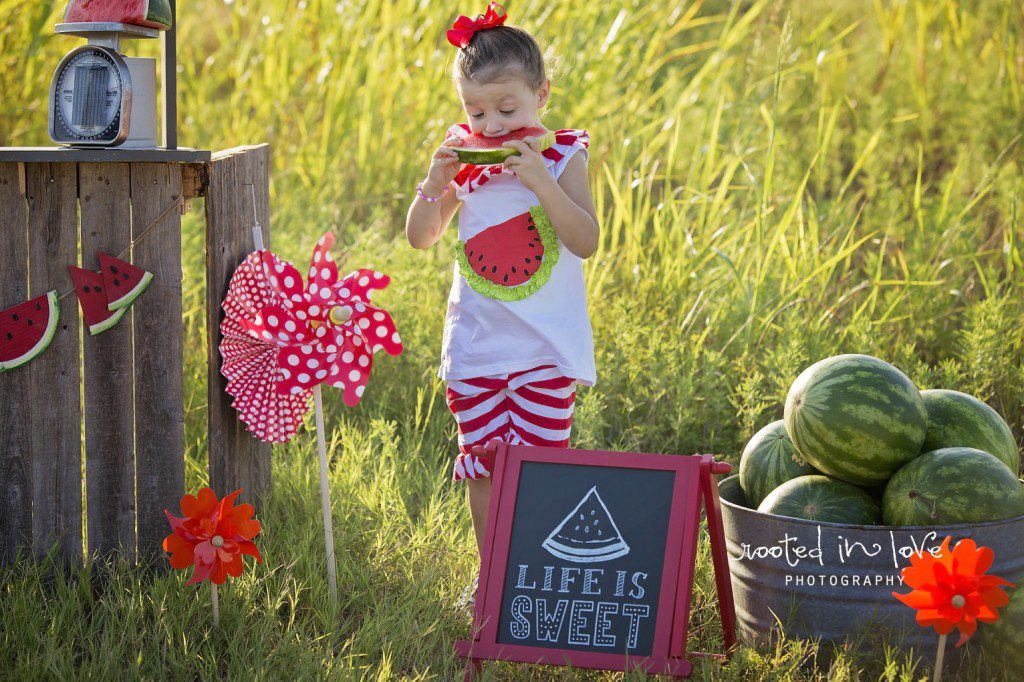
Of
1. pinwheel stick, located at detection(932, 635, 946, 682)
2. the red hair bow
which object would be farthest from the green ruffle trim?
pinwheel stick, located at detection(932, 635, 946, 682)

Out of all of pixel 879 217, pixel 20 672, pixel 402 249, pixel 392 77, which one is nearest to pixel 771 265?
pixel 879 217

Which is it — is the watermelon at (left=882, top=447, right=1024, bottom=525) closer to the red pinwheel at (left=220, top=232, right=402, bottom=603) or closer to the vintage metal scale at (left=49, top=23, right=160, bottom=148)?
the red pinwheel at (left=220, top=232, right=402, bottom=603)

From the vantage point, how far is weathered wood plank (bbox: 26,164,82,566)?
300 centimetres

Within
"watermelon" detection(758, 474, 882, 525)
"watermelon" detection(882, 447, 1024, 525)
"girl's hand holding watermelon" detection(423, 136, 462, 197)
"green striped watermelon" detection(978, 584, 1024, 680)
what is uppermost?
"girl's hand holding watermelon" detection(423, 136, 462, 197)

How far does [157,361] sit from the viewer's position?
3.12 meters

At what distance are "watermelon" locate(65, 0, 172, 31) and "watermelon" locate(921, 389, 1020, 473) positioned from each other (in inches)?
95.4

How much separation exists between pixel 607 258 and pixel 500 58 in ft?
6.58

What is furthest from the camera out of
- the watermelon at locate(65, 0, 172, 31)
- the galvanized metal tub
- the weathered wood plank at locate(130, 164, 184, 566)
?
the weathered wood plank at locate(130, 164, 184, 566)

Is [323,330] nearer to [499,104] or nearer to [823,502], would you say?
[499,104]

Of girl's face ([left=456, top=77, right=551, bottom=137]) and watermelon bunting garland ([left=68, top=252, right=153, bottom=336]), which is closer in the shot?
girl's face ([left=456, top=77, right=551, bottom=137])

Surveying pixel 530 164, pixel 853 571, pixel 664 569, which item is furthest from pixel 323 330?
pixel 853 571

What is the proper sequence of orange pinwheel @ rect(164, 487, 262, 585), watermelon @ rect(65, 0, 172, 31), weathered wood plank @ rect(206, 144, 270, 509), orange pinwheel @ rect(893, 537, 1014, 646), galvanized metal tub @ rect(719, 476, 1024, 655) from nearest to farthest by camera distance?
orange pinwheel @ rect(893, 537, 1014, 646)
galvanized metal tub @ rect(719, 476, 1024, 655)
orange pinwheel @ rect(164, 487, 262, 585)
watermelon @ rect(65, 0, 172, 31)
weathered wood plank @ rect(206, 144, 270, 509)

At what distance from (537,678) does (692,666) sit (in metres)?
0.41

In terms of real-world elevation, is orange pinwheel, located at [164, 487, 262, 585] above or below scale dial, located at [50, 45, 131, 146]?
below
